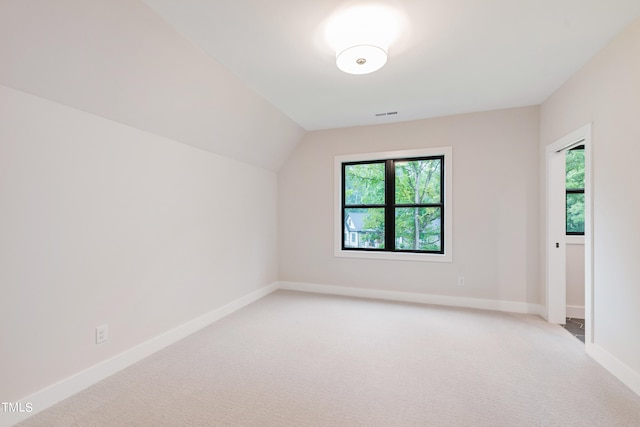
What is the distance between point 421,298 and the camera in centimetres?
393

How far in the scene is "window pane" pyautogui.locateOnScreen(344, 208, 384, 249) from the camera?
14.1 ft

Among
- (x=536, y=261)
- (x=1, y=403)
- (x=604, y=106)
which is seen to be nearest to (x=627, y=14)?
(x=604, y=106)

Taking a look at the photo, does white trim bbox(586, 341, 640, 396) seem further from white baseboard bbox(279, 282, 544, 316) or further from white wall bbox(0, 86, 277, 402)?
white wall bbox(0, 86, 277, 402)

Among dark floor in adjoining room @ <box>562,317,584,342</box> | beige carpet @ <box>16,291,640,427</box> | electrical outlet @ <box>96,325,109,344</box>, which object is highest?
electrical outlet @ <box>96,325,109,344</box>

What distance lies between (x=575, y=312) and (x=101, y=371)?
4.90 meters

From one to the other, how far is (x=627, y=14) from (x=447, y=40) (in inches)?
43.7

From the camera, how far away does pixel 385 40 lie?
2121 mm

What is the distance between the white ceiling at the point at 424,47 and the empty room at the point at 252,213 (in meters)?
0.02

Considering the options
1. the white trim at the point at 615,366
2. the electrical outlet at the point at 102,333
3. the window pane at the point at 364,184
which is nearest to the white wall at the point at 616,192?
the white trim at the point at 615,366

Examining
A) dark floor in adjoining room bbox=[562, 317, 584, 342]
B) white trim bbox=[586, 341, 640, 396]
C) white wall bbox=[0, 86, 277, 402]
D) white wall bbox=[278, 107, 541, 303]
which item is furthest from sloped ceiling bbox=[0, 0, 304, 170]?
dark floor in adjoining room bbox=[562, 317, 584, 342]

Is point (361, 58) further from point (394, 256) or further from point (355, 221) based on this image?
point (394, 256)

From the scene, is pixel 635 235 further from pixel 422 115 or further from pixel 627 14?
pixel 422 115

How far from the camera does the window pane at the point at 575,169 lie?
3568 mm

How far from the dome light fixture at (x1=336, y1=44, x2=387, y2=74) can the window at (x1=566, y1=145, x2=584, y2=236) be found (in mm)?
3153
